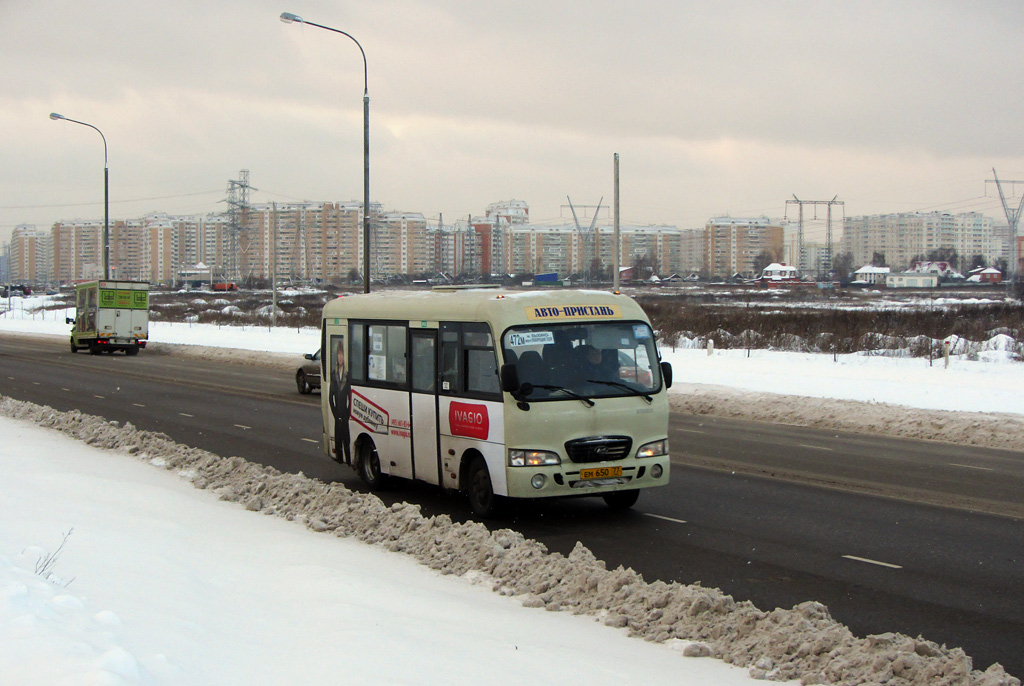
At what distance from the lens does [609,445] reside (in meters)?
10.3

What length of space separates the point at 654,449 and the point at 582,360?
4.03 ft

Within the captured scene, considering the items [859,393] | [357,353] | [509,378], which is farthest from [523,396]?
[859,393]

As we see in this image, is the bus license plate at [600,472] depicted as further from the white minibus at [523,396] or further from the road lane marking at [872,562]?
the road lane marking at [872,562]

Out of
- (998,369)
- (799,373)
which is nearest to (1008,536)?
(799,373)

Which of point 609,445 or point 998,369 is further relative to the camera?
point 998,369

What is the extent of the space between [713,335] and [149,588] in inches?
1455

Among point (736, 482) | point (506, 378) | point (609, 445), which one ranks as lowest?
point (736, 482)

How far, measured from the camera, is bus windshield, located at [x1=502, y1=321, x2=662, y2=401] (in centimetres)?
1046

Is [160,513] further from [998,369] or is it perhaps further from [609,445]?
[998,369]

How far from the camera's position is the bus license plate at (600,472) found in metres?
10.2

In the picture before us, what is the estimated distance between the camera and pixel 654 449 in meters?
10.6

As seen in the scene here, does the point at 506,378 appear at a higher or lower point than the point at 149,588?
higher

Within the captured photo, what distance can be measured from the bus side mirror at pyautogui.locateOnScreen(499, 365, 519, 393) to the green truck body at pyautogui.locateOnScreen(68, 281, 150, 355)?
3669 cm

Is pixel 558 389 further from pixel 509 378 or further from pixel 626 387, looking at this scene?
pixel 626 387
